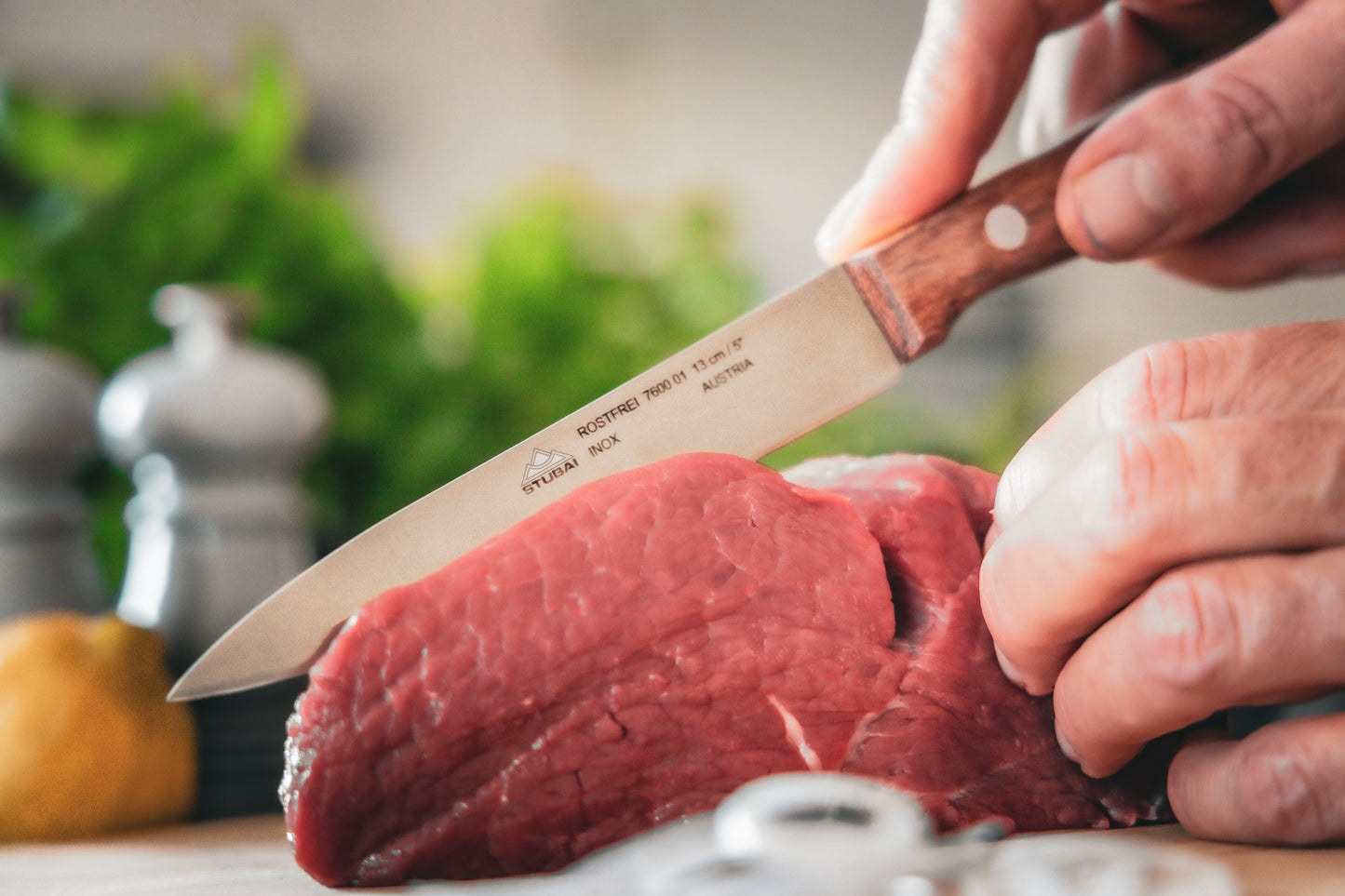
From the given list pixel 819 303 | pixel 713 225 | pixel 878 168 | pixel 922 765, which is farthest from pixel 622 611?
pixel 713 225

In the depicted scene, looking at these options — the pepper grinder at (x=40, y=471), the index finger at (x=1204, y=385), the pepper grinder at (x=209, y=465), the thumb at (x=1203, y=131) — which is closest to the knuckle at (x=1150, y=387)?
the index finger at (x=1204, y=385)

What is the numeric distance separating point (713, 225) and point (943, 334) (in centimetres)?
178

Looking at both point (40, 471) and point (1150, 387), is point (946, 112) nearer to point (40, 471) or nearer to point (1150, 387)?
point (1150, 387)

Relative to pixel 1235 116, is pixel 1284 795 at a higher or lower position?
lower

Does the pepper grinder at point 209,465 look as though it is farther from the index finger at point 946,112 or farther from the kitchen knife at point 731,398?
the index finger at point 946,112

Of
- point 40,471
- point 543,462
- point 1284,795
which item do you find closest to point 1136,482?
point 1284,795

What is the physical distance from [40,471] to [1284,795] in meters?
1.54

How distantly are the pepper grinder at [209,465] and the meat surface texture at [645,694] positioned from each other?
56cm

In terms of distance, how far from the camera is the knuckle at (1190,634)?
65 centimetres

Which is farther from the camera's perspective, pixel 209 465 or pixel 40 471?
pixel 40 471

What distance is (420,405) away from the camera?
2000mm

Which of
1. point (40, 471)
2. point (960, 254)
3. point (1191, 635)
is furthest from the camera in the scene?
point (40, 471)

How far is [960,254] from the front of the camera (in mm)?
1018

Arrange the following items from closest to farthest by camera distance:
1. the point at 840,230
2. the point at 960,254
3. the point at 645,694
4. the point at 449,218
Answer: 1. the point at 645,694
2. the point at 960,254
3. the point at 840,230
4. the point at 449,218
